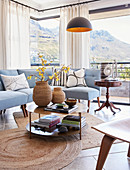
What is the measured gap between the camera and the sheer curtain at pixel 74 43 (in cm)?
502

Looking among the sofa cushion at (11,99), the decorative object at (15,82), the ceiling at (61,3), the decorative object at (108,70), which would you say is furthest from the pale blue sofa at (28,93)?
the ceiling at (61,3)

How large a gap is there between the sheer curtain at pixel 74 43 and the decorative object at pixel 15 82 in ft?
6.53

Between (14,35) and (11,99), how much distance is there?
2632 millimetres

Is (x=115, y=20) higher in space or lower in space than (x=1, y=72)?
higher

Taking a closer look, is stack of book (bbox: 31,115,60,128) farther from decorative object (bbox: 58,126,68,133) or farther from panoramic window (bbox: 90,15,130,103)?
panoramic window (bbox: 90,15,130,103)

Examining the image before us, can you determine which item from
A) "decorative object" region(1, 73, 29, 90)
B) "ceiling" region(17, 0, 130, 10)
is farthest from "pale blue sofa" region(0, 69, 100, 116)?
"ceiling" region(17, 0, 130, 10)

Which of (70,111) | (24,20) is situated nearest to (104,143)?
(70,111)

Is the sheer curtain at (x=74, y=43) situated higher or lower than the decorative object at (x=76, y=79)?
higher

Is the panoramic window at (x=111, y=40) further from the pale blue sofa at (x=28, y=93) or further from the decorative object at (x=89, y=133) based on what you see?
the decorative object at (x=89, y=133)

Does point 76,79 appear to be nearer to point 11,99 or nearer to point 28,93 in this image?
point 28,93

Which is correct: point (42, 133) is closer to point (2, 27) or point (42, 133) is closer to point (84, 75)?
point (84, 75)

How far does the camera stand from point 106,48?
6.52 metres

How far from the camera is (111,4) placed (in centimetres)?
466

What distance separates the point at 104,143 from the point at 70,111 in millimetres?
786
